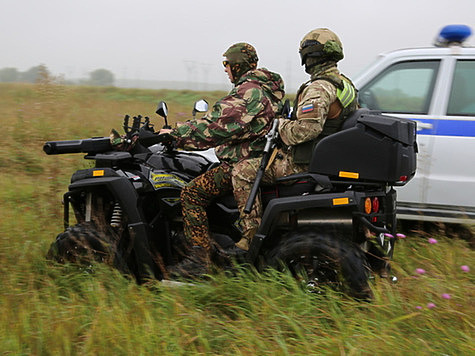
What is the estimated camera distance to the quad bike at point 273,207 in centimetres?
330

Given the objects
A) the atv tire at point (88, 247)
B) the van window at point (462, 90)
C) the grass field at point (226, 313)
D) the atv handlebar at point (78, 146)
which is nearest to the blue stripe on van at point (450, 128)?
the van window at point (462, 90)

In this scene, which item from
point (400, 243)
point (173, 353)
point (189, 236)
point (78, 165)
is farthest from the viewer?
point (78, 165)

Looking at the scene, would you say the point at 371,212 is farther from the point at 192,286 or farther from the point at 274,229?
the point at 192,286

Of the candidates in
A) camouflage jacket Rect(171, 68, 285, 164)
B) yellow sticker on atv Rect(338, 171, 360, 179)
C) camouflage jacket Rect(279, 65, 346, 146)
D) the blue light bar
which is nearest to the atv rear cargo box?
yellow sticker on atv Rect(338, 171, 360, 179)

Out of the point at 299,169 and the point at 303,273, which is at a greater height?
the point at 299,169

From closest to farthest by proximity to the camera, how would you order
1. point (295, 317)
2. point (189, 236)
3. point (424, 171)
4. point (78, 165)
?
point (295, 317) < point (189, 236) < point (424, 171) < point (78, 165)

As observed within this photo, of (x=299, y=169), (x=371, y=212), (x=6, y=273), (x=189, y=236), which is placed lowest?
(x=6, y=273)

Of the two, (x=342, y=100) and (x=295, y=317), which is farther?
(x=342, y=100)

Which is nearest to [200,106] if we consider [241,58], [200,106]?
[200,106]

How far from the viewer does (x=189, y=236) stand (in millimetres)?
3850

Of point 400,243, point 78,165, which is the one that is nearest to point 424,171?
point 400,243

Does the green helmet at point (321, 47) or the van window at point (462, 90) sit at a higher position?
the green helmet at point (321, 47)

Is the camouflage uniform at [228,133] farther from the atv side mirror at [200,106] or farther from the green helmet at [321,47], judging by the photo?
the green helmet at [321,47]

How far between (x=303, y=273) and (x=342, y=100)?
1.13 m
